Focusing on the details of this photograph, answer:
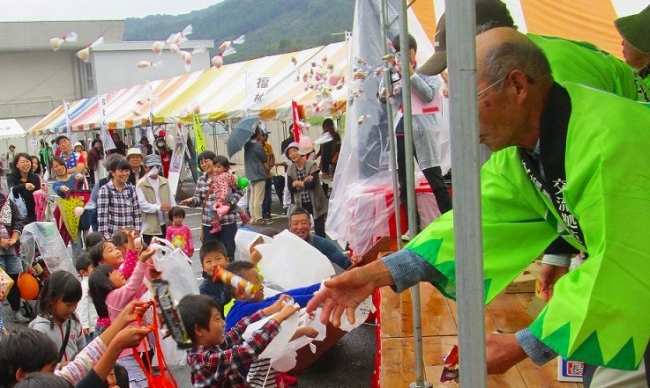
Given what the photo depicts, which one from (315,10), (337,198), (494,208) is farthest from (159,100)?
(494,208)

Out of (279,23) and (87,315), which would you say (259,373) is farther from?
(279,23)

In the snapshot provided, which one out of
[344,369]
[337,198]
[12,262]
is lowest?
[344,369]

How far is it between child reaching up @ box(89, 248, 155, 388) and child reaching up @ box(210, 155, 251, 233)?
10.0 ft

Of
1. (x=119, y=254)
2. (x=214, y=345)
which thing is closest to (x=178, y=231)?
(x=119, y=254)

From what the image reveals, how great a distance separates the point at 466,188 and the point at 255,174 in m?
11.7

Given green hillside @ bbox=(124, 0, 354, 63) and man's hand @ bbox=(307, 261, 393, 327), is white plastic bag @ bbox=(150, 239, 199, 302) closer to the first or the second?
man's hand @ bbox=(307, 261, 393, 327)

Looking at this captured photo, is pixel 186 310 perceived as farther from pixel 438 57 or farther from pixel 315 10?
pixel 315 10

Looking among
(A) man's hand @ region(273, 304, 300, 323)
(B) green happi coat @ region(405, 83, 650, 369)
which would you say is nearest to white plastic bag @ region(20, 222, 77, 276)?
(A) man's hand @ region(273, 304, 300, 323)

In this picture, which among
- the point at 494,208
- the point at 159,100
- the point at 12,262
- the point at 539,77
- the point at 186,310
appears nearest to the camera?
the point at 539,77

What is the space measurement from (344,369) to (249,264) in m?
1.46

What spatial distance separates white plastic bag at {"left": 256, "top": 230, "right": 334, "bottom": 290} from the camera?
4.79m

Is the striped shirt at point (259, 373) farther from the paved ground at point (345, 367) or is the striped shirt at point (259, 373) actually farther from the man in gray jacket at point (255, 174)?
the man in gray jacket at point (255, 174)

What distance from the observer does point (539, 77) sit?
1.73 m

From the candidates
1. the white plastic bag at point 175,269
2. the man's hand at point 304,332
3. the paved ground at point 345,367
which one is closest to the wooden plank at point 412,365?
the man's hand at point 304,332
